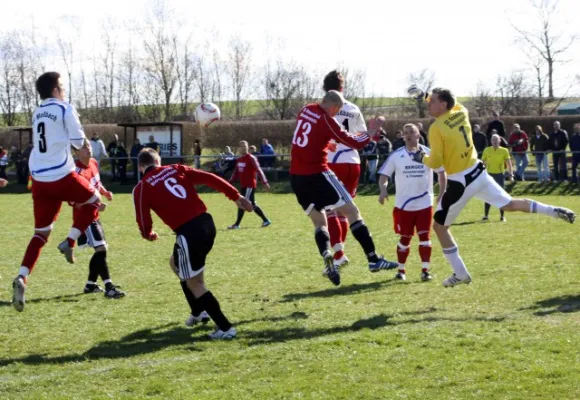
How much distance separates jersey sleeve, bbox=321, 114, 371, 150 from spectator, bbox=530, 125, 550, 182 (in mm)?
21042

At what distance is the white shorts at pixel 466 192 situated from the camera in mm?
8727

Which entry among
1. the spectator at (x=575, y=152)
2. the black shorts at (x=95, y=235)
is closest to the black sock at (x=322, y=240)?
the black shorts at (x=95, y=235)

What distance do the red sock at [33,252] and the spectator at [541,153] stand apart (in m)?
22.9

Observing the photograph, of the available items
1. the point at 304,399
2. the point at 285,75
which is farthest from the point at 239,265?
the point at 285,75

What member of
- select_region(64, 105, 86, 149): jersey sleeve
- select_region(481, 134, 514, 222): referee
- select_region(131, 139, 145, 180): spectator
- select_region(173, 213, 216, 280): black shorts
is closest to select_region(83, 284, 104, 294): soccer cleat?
select_region(64, 105, 86, 149): jersey sleeve

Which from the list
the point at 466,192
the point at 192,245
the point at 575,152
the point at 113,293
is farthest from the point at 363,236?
the point at 575,152

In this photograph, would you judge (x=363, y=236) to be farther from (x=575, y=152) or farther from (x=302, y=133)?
(x=575, y=152)

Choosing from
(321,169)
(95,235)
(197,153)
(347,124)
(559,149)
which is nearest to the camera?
(321,169)

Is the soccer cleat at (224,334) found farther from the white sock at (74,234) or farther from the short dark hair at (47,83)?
the short dark hair at (47,83)

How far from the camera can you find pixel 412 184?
10891 millimetres

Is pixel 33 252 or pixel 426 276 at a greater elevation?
pixel 33 252

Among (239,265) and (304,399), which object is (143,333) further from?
(239,265)

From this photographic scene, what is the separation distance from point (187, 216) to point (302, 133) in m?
2.55

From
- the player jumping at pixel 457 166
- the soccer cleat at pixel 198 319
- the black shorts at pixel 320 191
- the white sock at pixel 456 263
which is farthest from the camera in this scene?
the black shorts at pixel 320 191
